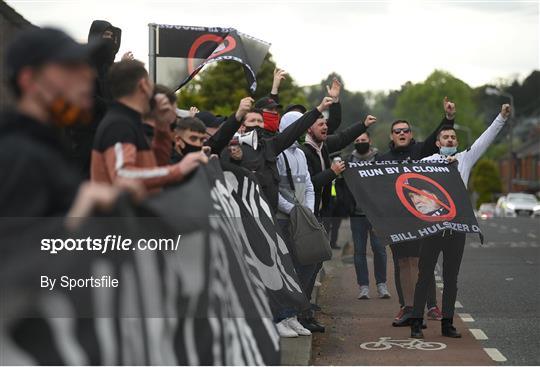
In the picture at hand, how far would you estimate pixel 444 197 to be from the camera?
11977mm

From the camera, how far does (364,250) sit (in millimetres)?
15031

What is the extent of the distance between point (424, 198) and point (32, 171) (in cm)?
860

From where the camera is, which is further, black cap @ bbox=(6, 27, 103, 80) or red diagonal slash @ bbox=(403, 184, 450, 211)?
red diagonal slash @ bbox=(403, 184, 450, 211)

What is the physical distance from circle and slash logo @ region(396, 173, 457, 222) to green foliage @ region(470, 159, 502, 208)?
5360 inches

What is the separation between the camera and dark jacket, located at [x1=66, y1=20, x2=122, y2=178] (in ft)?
26.8

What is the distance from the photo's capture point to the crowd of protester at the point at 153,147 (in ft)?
12.3

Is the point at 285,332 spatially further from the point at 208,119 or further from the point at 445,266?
the point at 208,119

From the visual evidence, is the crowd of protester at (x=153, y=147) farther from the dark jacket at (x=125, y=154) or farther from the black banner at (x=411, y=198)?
the black banner at (x=411, y=198)

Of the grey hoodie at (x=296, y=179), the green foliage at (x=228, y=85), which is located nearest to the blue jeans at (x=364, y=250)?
the grey hoodie at (x=296, y=179)

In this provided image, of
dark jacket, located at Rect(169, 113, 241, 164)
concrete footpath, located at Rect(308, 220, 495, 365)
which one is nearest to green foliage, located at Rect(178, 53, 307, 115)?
concrete footpath, located at Rect(308, 220, 495, 365)

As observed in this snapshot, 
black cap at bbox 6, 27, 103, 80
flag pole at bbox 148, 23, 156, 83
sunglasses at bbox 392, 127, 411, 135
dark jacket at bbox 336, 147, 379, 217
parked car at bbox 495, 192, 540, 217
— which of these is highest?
flag pole at bbox 148, 23, 156, 83

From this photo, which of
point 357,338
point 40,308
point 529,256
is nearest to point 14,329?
point 40,308

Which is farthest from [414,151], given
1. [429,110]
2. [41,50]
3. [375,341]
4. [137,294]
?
[429,110]

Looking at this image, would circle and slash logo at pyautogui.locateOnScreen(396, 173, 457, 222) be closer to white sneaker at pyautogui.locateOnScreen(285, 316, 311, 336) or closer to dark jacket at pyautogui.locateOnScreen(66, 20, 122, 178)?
white sneaker at pyautogui.locateOnScreen(285, 316, 311, 336)
